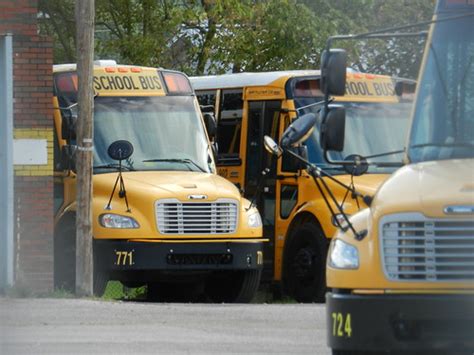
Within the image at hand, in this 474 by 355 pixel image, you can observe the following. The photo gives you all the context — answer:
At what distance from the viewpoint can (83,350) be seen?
1249 centimetres

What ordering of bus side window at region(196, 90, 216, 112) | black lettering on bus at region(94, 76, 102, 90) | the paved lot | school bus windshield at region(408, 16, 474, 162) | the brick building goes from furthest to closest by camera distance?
bus side window at region(196, 90, 216, 112) → black lettering on bus at region(94, 76, 102, 90) → the brick building → the paved lot → school bus windshield at region(408, 16, 474, 162)

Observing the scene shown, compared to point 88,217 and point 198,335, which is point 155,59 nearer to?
point 88,217

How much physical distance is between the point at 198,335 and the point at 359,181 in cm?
569

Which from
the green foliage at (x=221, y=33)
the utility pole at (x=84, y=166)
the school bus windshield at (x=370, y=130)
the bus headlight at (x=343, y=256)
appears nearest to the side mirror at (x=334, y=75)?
the bus headlight at (x=343, y=256)

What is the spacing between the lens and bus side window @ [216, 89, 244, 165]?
848 inches

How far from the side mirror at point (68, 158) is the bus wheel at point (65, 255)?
0.62 m

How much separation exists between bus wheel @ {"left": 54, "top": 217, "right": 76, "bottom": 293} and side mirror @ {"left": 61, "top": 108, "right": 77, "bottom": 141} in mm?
990

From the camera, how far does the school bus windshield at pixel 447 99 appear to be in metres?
10.4

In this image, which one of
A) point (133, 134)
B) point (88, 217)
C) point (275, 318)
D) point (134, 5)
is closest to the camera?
point (275, 318)

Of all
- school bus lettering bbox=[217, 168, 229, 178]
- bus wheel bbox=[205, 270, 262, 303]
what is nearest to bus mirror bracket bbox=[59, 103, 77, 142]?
bus wheel bbox=[205, 270, 262, 303]

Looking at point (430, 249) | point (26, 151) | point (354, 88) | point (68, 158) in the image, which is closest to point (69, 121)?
point (68, 158)

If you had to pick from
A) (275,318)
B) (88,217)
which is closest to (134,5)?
(88,217)

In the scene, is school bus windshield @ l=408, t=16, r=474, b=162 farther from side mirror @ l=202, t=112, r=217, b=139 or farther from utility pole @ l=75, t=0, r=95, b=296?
side mirror @ l=202, t=112, r=217, b=139

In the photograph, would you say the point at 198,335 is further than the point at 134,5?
No
